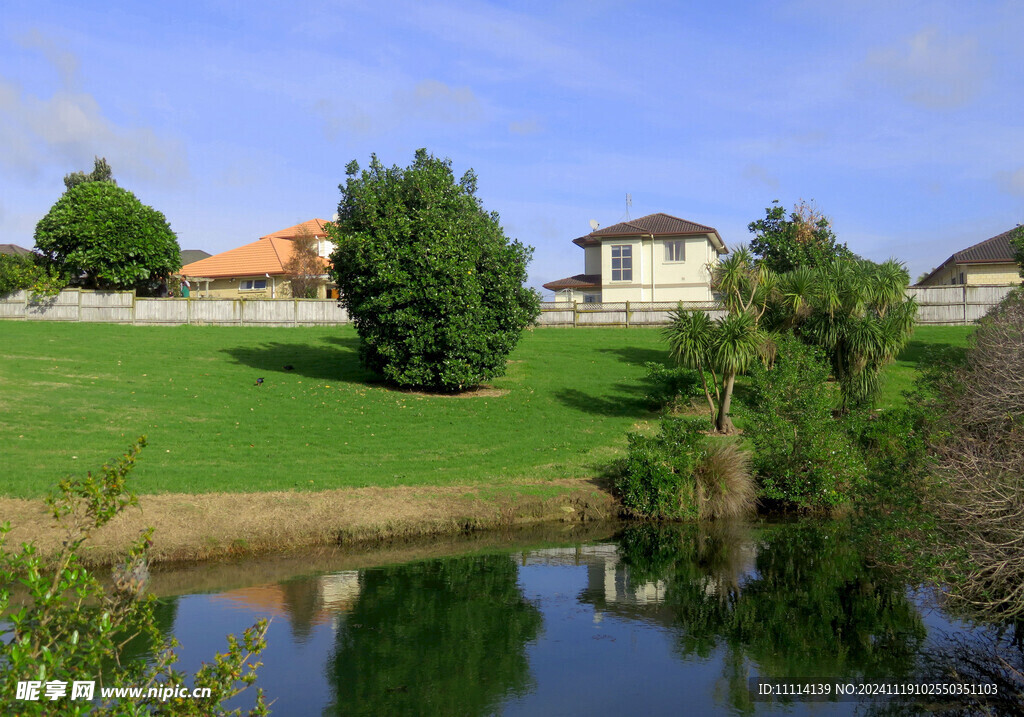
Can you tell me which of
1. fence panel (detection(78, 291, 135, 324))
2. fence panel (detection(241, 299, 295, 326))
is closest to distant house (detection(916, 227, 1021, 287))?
fence panel (detection(241, 299, 295, 326))

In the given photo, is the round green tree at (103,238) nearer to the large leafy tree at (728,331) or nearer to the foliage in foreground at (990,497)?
the large leafy tree at (728,331)

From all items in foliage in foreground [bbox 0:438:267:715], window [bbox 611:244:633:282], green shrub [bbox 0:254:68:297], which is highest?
window [bbox 611:244:633:282]

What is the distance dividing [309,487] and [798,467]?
1249 cm

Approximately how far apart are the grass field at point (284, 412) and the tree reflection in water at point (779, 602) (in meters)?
4.91

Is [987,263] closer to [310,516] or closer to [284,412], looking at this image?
[284,412]

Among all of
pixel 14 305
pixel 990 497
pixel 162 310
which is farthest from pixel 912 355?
pixel 14 305

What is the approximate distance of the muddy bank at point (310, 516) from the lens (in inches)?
644

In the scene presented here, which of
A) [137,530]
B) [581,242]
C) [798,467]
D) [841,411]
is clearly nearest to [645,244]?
[581,242]

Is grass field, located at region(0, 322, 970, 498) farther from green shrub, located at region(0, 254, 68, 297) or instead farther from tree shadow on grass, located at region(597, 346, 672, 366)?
green shrub, located at region(0, 254, 68, 297)

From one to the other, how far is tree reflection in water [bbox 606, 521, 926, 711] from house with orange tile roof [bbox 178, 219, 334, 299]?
161 feet

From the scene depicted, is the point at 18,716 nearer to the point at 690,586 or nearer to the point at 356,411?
the point at 690,586

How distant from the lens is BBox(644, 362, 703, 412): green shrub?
29734 mm

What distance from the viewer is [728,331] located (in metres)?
25.8

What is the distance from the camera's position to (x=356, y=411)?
2872 cm
